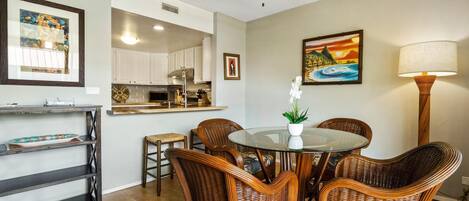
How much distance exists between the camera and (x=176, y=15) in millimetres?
3307

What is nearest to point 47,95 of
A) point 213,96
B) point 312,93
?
point 213,96

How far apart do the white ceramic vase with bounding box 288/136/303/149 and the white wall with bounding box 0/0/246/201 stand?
187 cm

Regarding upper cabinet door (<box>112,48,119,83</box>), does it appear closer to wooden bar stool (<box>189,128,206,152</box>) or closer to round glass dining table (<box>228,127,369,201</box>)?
wooden bar stool (<box>189,128,206,152</box>)

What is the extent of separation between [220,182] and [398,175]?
4.01 ft

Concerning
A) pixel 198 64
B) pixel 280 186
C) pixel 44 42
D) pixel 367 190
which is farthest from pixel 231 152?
pixel 198 64

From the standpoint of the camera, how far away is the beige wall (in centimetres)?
226

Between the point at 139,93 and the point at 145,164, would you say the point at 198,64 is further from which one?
the point at 139,93

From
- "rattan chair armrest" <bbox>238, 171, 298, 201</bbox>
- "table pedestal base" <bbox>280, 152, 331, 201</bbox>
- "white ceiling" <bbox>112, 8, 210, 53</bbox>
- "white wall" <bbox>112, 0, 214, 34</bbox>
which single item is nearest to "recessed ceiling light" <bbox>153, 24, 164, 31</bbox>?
"white ceiling" <bbox>112, 8, 210, 53</bbox>

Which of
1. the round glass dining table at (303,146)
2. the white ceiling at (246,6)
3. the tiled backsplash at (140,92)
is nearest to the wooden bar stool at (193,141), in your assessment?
the round glass dining table at (303,146)

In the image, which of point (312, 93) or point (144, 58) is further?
point (144, 58)

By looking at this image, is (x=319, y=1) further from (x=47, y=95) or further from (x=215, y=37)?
(x=47, y=95)

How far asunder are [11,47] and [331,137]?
277 centimetres

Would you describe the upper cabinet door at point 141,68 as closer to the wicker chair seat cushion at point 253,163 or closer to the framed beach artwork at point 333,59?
the framed beach artwork at point 333,59

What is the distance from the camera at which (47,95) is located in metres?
2.17
